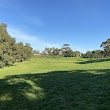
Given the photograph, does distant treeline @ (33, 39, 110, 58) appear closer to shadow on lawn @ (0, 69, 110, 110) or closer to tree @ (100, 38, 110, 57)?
tree @ (100, 38, 110, 57)

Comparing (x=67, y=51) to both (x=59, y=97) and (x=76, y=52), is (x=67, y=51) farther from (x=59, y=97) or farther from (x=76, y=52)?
(x=59, y=97)

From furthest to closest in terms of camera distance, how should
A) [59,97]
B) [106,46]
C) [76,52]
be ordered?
1. [76,52]
2. [106,46]
3. [59,97]

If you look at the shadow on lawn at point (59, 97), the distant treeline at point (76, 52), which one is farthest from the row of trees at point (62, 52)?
the shadow on lawn at point (59, 97)

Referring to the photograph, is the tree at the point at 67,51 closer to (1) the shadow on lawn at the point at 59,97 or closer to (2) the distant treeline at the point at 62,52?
(2) the distant treeline at the point at 62,52

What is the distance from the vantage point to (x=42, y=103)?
30.8 ft

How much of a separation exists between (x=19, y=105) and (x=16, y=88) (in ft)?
11.1

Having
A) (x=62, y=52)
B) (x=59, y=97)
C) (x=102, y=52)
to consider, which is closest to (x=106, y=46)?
(x=102, y=52)

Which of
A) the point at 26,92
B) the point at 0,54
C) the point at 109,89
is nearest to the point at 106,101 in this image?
the point at 109,89

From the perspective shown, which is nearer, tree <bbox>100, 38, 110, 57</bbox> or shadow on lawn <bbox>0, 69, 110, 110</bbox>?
shadow on lawn <bbox>0, 69, 110, 110</bbox>

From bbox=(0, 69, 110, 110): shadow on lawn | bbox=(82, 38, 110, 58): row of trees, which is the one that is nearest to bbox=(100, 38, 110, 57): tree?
bbox=(82, 38, 110, 58): row of trees

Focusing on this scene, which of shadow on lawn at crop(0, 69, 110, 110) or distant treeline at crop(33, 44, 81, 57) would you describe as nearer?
shadow on lawn at crop(0, 69, 110, 110)

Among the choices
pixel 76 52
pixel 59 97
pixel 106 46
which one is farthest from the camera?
pixel 76 52

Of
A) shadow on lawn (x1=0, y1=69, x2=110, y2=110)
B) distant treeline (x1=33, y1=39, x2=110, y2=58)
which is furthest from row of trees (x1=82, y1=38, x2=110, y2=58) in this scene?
shadow on lawn (x1=0, y1=69, x2=110, y2=110)

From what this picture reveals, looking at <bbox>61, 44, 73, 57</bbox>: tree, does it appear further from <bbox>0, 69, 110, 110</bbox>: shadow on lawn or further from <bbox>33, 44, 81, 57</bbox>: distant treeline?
<bbox>0, 69, 110, 110</bbox>: shadow on lawn
